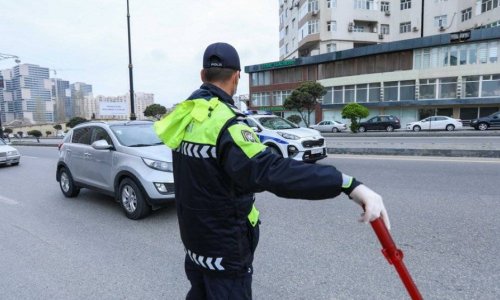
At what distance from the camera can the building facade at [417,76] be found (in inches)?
1287

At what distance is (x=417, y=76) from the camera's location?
117 feet

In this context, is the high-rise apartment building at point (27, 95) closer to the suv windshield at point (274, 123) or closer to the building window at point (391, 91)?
the building window at point (391, 91)

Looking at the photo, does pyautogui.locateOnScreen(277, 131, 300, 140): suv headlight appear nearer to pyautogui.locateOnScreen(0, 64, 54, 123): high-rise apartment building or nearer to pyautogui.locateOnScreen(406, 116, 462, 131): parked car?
pyautogui.locateOnScreen(406, 116, 462, 131): parked car

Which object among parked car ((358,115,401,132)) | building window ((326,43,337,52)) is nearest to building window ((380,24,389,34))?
building window ((326,43,337,52))

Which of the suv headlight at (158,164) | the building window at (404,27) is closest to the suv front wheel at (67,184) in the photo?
the suv headlight at (158,164)

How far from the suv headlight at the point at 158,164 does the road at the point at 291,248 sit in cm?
81

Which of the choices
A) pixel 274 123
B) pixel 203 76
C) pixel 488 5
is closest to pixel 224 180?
pixel 203 76

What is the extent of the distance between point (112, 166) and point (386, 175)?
603cm

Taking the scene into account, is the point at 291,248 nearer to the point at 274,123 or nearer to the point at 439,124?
the point at 274,123

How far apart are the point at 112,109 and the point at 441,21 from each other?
1814 inches

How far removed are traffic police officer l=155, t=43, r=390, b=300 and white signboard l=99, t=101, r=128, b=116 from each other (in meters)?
49.3

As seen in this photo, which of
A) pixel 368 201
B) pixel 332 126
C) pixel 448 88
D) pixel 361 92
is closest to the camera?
pixel 368 201

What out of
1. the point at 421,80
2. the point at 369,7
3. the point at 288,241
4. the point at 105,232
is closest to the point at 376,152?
the point at 288,241

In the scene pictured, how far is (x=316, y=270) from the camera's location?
343cm
